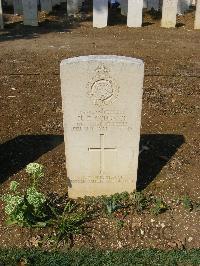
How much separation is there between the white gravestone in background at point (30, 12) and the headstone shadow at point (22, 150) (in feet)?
23.0

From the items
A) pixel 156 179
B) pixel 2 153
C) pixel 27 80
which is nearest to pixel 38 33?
pixel 27 80

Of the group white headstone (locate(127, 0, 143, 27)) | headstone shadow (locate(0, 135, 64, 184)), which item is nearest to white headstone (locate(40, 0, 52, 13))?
white headstone (locate(127, 0, 143, 27))

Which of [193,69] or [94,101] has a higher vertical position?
[94,101]

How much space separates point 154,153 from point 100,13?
744 centimetres

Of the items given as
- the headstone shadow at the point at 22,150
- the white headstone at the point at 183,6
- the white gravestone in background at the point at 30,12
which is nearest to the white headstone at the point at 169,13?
the white headstone at the point at 183,6

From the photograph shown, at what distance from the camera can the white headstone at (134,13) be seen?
41.0ft

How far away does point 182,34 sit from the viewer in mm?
12430

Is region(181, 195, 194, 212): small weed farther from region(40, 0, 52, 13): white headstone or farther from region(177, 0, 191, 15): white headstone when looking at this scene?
region(40, 0, 52, 13): white headstone

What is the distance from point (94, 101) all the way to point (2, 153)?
2253 millimetres

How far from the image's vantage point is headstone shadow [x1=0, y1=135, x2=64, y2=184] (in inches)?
240

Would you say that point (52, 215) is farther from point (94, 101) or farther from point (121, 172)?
point (94, 101)

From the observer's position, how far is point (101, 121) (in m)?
4.98

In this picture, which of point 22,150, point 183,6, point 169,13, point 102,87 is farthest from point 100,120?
point 183,6

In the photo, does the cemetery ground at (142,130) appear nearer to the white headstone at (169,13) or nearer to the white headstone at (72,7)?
the white headstone at (169,13)
